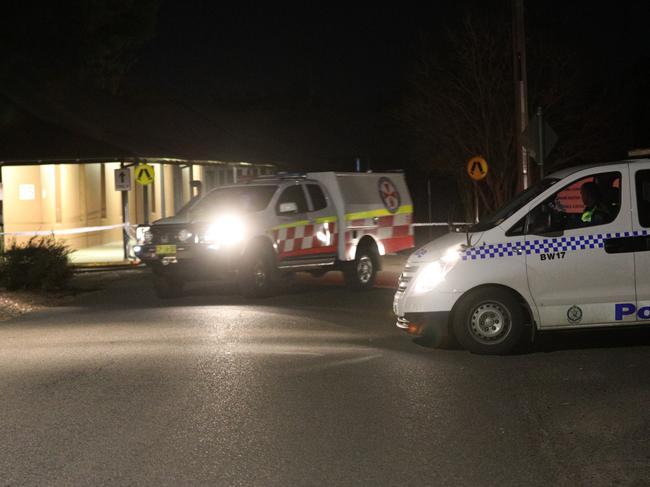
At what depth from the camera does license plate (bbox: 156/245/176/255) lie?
1692 centimetres

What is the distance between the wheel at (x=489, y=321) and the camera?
10.4 metres

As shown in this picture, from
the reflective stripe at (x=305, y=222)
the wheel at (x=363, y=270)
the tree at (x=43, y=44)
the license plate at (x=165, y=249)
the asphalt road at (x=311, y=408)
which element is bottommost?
the asphalt road at (x=311, y=408)

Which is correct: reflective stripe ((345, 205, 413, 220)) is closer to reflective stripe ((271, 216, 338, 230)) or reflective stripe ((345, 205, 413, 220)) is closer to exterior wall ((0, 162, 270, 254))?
reflective stripe ((271, 216, 338, 230))

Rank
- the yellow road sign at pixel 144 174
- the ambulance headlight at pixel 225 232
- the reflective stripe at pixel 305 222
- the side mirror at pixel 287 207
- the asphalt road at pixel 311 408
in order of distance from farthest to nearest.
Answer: the yellow road sign at pixel 144 174
the reflective stripe at pixel 305 222
the side mirror at pixel 287 207
the ambulance headlight at pixel 225 232
the asphalt road at pixel 311 408

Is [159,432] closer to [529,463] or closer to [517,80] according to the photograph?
[529,463]

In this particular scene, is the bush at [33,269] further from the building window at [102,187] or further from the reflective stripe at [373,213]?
the building window at [102,187]

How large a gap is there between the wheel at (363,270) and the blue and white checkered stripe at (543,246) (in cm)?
764

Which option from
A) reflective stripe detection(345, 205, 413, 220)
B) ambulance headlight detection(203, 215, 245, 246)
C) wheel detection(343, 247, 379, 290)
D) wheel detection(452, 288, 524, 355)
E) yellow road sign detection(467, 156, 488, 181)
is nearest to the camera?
wheel detection(452, 288, 524, 355)

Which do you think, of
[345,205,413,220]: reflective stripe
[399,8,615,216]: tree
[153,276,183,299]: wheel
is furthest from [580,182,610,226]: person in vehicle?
[399,8,615,216]: tree

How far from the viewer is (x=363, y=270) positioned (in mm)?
18250

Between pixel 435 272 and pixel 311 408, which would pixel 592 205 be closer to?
pixel 435 272

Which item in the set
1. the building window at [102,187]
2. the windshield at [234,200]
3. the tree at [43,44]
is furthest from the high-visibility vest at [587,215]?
the building window at [102,187]

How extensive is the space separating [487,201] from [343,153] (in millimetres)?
20712

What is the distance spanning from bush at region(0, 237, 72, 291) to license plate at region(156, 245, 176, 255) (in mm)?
2474
